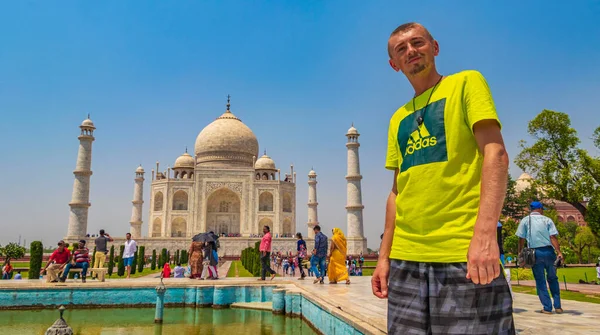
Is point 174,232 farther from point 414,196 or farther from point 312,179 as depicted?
point 414,196

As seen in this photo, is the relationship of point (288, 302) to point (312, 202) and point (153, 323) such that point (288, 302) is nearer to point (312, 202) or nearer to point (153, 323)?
point (153, 323)

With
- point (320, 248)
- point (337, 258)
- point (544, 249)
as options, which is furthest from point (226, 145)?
point (544, 249)

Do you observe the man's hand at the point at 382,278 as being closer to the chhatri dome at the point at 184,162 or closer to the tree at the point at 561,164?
the tree at the point at 561,164

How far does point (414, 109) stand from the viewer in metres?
A: 1.71

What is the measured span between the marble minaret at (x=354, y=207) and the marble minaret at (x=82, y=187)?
15782 millimetres

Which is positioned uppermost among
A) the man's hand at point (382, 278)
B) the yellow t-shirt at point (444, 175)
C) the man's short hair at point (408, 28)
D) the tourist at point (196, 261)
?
the man's short hair at point (408, 28)

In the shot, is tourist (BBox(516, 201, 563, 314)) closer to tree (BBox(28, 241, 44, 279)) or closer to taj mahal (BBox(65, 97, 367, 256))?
tree (BBox(28, 241, 44, 279))

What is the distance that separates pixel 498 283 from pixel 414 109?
27.4 inches

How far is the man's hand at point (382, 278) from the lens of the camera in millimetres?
1827

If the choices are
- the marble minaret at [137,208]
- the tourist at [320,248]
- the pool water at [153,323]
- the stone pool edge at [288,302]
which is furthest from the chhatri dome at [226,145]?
the pool water at [153,323]

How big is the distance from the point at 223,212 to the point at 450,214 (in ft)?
107

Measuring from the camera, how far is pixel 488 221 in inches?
52.6

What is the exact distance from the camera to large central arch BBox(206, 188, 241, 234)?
32875 mm

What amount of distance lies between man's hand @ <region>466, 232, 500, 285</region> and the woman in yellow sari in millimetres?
7059
